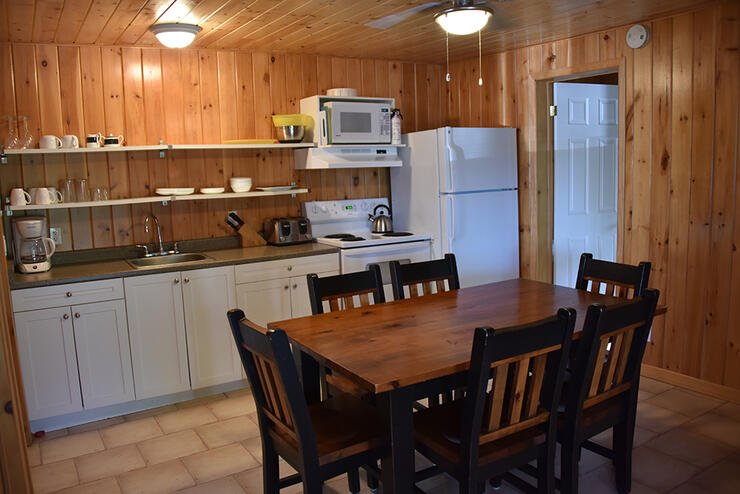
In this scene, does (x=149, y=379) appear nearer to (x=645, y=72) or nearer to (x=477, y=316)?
(x=477, y=316)

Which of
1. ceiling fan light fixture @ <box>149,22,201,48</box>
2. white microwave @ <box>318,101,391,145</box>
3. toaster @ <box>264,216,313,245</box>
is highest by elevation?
ceiling fan light fixture @ <box>149,22,201,48</box>

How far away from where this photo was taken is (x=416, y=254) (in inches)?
177

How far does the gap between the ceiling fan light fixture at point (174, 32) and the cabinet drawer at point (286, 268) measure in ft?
4.51

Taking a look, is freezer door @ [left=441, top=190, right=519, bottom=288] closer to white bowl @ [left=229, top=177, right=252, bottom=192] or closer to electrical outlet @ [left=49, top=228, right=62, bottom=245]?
white bowl @ [left=229, top=177, right=252, bottom=192]

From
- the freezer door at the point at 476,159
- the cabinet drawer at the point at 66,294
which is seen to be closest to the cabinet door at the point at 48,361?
the cabinet drawer at the point at 66,294

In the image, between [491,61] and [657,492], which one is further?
[491,61]

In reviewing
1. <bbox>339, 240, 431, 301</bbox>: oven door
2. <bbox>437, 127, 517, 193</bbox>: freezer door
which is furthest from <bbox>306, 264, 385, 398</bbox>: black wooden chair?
<bbox>437, 127, 517, 193</bbox>: freezer door

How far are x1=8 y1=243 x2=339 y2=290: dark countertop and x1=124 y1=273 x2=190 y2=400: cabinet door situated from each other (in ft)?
0.22

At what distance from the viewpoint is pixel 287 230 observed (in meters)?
4.33

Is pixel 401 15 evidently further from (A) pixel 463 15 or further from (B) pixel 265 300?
(B) pixel 265 300

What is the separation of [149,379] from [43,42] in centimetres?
212

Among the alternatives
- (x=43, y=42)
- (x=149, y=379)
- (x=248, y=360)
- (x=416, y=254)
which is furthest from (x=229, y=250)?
(x=248, y=360)

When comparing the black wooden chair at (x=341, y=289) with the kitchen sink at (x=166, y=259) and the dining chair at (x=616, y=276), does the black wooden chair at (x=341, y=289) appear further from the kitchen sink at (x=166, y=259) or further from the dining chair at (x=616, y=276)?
the kitchen sink at (x=166, y=259)

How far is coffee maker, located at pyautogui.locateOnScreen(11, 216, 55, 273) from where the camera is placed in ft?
11.4
